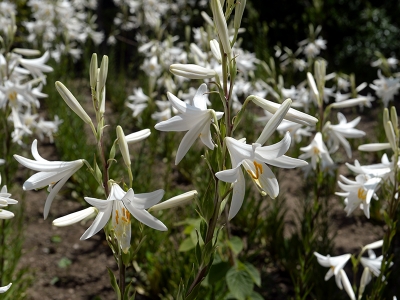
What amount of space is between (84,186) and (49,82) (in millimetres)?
3327

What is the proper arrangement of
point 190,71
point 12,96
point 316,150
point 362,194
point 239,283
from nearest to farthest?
point 190,71 → point 362,194 → point 239,283 → point 316,150 → point 12,96

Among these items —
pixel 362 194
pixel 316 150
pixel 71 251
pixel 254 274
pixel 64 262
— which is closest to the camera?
pixel 362 194

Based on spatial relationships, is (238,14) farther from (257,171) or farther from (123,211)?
(123,211)

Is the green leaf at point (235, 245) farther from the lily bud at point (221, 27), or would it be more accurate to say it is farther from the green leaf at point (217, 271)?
the lily bud at point (221, 27)

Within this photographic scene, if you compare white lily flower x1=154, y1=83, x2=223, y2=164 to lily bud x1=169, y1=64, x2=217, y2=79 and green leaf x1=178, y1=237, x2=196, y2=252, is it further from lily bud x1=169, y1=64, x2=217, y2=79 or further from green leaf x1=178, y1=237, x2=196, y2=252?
green leaf x1=178, y1=237, x2=196, y2=252

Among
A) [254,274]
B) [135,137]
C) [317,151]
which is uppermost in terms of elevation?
[135,137]

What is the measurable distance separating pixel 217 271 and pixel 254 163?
1.36m

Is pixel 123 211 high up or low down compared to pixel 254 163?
down

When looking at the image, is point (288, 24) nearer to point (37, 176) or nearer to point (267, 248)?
point (267, 248)

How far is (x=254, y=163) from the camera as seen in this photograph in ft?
4.63

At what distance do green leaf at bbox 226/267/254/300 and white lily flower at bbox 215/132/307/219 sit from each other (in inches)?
45.8

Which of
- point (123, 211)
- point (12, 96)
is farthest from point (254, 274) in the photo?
point (12, 96)

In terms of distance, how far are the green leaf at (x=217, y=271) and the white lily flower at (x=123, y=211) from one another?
1247 mm

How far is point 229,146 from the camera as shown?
4.39 ft
